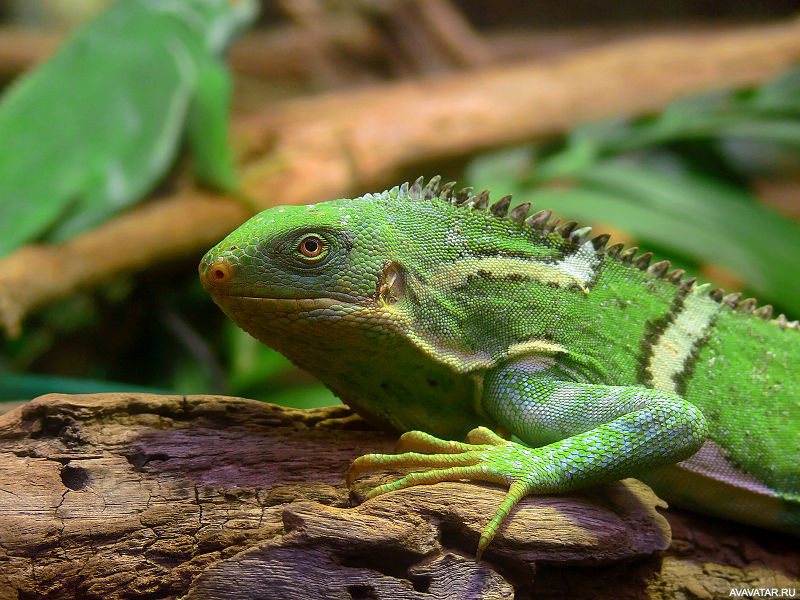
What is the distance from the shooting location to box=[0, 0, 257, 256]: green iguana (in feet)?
16.4

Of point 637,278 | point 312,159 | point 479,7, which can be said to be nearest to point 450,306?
point 637,278

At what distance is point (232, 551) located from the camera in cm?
247

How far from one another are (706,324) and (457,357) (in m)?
1.33

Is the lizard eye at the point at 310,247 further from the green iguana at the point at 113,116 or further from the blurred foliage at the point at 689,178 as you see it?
the blurred foliage at the point at 689,178

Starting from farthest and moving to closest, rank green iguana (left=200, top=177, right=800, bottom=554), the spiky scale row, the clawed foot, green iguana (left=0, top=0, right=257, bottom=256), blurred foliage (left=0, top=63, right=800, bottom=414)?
blurred foliage (left=0, top=63, right=800, bottom=414) < green iguana (left=0, top=0, right=257, bottom=256) < the spiky scale row < green iguana (left=200, top=177, right=800, bottom=554) < the clawed foot

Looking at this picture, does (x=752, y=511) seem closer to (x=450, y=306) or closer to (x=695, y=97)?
(x=450, y=306)

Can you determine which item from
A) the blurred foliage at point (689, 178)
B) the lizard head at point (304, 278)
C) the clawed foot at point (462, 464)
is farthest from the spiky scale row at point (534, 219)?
the blurred foliage at point (689, 178)

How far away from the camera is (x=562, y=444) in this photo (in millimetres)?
2645

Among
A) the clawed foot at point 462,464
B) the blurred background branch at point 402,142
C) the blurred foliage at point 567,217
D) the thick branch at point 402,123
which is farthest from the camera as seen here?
the blurred background branch at point 402,142

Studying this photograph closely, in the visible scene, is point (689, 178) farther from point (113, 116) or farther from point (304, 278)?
point (304, 278)

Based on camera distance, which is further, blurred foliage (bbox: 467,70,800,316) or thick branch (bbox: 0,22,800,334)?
blurred foliage (bbox: 467,70,800,316)

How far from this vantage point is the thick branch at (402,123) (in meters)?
5.32

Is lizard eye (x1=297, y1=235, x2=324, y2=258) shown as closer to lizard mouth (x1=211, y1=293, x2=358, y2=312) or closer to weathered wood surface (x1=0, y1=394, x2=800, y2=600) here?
lizard mouth (x1=211, y1=293, x2=358, y2=312)

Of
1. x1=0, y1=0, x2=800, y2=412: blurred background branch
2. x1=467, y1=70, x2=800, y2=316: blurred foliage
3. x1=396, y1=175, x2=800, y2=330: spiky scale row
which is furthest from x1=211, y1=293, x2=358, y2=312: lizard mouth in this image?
x1=467, y1=70, x2=800, y2=316: blurred foliage
